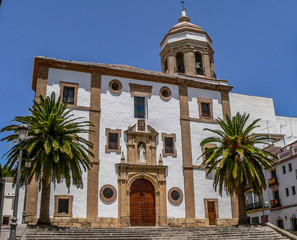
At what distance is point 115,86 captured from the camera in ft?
97.8

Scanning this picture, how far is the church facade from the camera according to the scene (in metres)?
25.9

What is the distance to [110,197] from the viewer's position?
2641 cm

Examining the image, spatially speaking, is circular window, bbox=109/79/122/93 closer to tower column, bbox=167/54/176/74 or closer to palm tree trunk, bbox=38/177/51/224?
tower column, bbox=167/54/176/74

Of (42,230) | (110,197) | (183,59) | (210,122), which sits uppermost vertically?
(183,59)

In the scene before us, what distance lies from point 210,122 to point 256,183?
7.63m

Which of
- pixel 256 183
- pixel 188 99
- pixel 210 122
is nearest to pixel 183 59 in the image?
pixel 188 99

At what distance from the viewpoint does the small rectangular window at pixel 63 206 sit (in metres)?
24.9

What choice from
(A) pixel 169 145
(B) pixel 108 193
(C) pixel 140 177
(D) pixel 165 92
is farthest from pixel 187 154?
(B) pixel 108 193

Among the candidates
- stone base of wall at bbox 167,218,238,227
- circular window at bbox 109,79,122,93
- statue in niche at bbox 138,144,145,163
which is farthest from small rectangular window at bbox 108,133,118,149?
stone base of wall at bbox 167,218,238,227

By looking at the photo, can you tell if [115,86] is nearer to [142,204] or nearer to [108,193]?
[108,193]

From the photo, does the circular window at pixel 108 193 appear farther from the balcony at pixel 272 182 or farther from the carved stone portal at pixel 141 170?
the balcony at pixel 272 182

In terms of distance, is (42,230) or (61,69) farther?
(61,69)

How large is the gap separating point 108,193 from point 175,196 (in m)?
5.22

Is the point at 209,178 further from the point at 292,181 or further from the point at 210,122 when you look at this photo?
the point at 292,181
